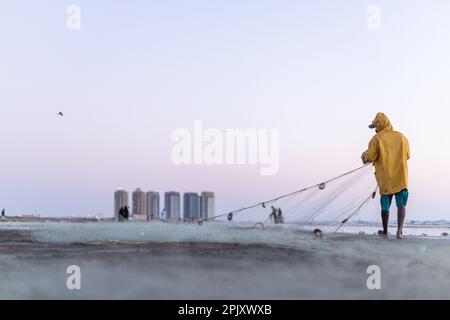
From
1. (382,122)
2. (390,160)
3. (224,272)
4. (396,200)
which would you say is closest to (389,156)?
(390,160)

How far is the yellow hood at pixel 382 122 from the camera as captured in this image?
11773mm

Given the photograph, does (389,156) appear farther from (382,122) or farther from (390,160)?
(382,122)

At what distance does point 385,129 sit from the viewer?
1176 cm

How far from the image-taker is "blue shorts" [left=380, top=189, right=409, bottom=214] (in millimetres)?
11539

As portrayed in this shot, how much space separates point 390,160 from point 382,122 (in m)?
0.82

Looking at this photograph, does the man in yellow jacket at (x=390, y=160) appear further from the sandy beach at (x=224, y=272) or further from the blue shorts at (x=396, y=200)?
the sandy beach at (x=224, y=272)

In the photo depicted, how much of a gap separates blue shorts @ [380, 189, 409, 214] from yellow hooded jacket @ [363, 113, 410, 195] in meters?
0.11

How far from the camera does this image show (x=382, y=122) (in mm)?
11789
